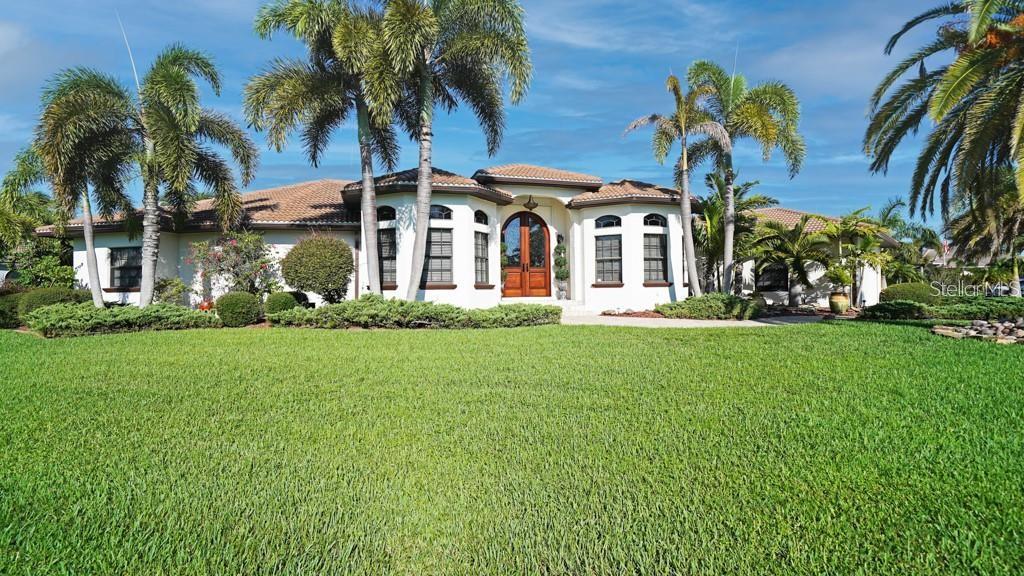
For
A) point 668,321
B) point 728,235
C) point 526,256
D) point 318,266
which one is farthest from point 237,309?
point 728,235

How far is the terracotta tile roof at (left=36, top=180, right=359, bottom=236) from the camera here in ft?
57.2

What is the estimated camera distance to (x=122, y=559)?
2738mm

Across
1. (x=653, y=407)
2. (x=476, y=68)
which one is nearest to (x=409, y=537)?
Answer: (x=653, y=407)

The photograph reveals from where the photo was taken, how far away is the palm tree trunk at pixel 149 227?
15320mm

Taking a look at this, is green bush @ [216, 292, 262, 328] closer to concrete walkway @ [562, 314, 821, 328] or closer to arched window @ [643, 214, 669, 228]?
concrete walkway @ [562, 314, 821, 328]

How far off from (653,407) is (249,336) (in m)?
9.38

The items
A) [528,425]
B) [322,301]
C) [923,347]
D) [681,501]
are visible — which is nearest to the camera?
[681,501]

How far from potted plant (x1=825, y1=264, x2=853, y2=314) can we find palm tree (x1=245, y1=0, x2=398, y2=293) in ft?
48.4

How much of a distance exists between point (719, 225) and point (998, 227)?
7.66 m

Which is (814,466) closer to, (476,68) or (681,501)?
(681,501)

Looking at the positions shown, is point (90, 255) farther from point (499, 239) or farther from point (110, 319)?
point (499, 239)

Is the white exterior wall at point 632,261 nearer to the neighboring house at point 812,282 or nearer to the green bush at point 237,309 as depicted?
the neighboring house at point 812,282

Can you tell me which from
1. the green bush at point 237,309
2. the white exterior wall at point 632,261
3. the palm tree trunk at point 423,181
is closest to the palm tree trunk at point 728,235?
the white exterior wall at point 632,261

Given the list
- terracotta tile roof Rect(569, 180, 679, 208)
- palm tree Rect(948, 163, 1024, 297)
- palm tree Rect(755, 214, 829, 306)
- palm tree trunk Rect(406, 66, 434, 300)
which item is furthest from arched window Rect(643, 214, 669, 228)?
palm tree Rect(948, 163, 1024, 297)
